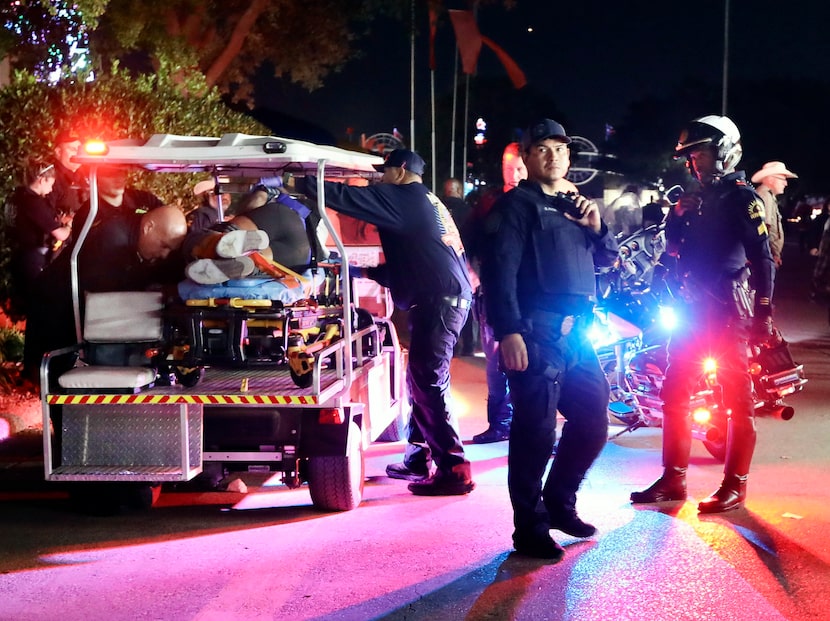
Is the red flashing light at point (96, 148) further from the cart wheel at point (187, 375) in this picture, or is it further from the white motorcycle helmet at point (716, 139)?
the white motorcycle helmet at point (716, 139)

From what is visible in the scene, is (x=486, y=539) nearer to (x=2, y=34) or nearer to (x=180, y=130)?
(x=180, y=130)

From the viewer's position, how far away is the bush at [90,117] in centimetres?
954

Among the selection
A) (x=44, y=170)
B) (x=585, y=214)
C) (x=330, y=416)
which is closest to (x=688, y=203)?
(x=585, y=214)

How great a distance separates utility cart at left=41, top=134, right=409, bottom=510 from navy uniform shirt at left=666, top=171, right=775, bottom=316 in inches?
82.9

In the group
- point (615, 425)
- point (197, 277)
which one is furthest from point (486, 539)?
point (615, 425)

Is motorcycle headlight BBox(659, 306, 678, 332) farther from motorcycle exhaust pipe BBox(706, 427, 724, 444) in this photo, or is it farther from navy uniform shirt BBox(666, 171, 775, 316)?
navy uniform shirt BBox(666, 171, 775, 316)

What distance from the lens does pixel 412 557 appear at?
17.5 ft

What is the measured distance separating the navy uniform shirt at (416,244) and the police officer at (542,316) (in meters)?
0.98

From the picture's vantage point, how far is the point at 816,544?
541 cm

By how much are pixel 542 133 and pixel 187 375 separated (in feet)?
7.82

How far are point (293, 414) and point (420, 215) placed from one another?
4.75ft

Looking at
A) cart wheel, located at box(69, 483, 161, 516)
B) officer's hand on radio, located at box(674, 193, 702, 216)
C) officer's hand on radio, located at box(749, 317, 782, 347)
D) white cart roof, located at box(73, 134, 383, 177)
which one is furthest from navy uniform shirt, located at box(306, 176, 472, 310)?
cart wheel, located at box(69, 483, 161, 516)

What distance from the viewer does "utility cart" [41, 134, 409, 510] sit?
564 centimetres

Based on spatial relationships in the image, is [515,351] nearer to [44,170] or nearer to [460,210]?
Answer: [44,170]
